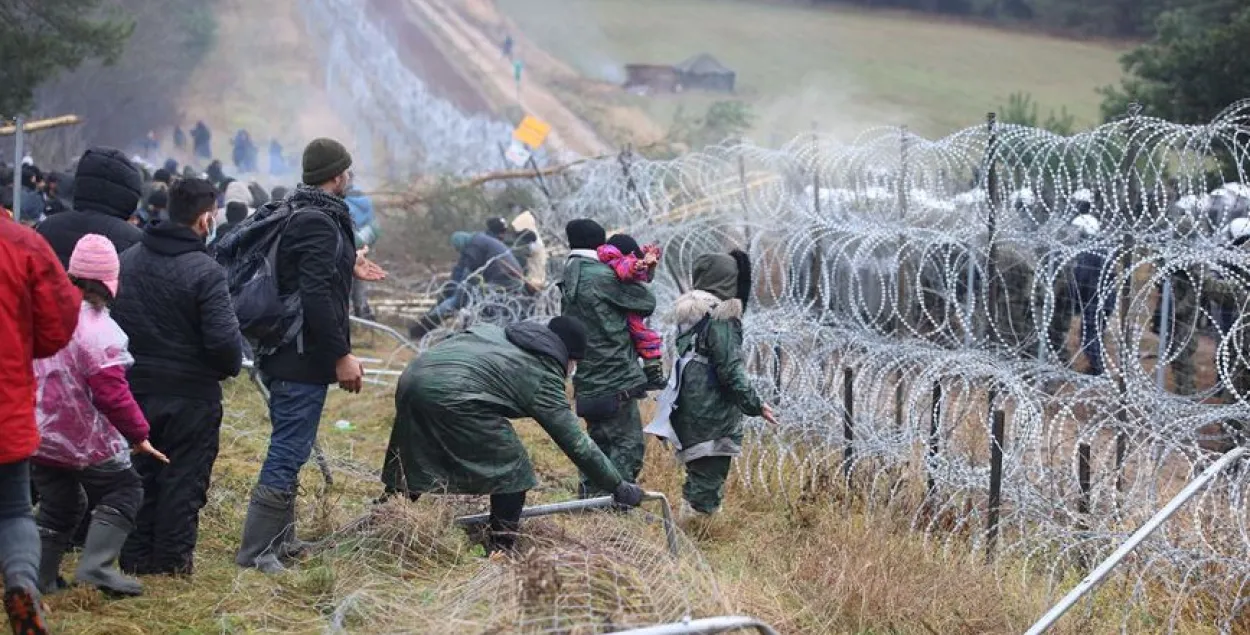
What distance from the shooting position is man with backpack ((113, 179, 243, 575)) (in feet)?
14.6

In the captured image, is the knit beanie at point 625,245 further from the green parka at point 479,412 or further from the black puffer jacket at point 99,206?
the black puffer jacket at point 99,206

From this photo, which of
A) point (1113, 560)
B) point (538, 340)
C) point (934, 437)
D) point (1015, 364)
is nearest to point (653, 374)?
point (934, 437)

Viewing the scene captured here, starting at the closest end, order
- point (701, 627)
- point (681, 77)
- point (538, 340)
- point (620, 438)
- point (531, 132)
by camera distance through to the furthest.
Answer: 1. point (701, 627)
2. point (538, 340)
3. point (620, 438)
4. point (531, 132)
5. point (681, 77)

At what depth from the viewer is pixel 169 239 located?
450 centimetres

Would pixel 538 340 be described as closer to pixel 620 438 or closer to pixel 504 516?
pixel 504 516

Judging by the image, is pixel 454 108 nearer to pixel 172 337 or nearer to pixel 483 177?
pixel 483 177

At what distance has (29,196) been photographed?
11164mm

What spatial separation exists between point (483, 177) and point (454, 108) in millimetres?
23550

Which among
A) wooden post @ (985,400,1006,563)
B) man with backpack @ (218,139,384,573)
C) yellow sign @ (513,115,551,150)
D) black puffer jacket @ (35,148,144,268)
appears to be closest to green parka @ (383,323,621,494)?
man with backpack @ (218,139,384,573)

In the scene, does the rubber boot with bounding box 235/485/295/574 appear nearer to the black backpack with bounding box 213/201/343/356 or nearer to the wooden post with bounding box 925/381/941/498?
the black backpack with bounding box 213/201/343/356

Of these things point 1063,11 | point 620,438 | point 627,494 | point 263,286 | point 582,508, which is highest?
point 1063,11

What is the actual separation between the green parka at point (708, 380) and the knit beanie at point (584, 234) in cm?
60

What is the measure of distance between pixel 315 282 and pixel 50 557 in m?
1.29

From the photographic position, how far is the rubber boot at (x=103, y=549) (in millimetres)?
4141
